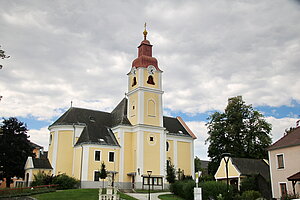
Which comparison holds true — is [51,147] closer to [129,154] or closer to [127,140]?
[127,140]

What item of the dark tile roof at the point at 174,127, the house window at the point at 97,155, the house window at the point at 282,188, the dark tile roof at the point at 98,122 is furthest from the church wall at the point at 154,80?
the house window at the point at 282,188

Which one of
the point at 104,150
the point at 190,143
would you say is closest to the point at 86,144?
the point at 104,150

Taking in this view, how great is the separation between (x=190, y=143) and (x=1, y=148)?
26.0 meters

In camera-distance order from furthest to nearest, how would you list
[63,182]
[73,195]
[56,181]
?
[63,182] < [56,181] < [73,195]

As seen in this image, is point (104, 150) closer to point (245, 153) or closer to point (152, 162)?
point (152, 162)

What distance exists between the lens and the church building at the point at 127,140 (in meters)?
39.0

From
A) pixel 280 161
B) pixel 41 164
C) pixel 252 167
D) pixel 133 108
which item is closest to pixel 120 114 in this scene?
pixel 133 108

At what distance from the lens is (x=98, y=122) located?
1736 inches

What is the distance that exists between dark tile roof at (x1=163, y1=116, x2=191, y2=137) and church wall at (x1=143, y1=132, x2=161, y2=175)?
528 centimetres

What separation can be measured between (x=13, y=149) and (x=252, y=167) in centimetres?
2988

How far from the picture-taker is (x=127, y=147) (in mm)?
41156

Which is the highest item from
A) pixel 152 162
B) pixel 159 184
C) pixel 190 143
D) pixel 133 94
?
pixel 133 94

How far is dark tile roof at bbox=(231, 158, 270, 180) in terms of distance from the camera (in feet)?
113

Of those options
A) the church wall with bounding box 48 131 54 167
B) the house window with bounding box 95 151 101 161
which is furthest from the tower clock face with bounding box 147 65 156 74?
the church wall with bounding box 48 131 54 167
